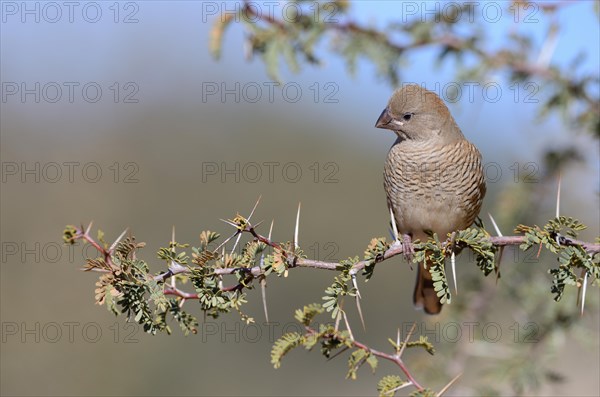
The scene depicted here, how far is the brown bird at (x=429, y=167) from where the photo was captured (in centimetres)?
463

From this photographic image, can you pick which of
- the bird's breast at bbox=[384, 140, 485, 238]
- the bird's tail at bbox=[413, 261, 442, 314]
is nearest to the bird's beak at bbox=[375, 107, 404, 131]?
the bird's breast at bbox=[384, 140, 485, 238]

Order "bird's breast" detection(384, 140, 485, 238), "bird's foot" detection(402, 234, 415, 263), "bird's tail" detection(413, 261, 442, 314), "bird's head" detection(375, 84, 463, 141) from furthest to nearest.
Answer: "bird's tail" detection(413, 261, 442, 314)
"bird's head" detection(375, 84, 463, 141)
"bird's breast" detection(384, 140, 485, 238)
"bird's foot" detection(402, 234, 415, 263)

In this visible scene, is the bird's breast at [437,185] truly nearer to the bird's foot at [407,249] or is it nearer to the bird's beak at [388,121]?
the bird's beak at [388,121]

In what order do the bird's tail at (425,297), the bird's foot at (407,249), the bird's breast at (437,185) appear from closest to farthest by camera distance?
the bird's foot at (407,249) < the bird's breast at (437,185) < the bird's tail at (425,297)

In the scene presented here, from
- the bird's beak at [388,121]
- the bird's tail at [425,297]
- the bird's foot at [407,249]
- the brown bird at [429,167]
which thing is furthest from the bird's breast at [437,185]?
the bird's foot at [407,249]

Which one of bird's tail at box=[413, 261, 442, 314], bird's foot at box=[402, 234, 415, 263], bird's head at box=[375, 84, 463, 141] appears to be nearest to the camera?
bird's foot at box=[402, 234, 415, 263]

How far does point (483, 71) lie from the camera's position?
4.56 meters

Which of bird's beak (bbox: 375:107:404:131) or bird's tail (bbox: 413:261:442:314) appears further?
bird's tail (bbox: 413:261:442:314)

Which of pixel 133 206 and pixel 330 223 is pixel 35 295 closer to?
pixel 133 206

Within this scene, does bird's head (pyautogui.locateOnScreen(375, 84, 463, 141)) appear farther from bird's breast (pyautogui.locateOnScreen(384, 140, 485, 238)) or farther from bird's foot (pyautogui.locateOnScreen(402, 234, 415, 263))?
bird's foot (pyautogui.locateOnScreen(402, 234, 415, 263))

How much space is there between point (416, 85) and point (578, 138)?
1.06m

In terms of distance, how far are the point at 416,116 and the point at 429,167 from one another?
346mm

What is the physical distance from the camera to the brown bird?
15.2ft

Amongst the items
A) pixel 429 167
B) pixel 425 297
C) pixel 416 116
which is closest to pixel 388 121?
pixel 416 116
